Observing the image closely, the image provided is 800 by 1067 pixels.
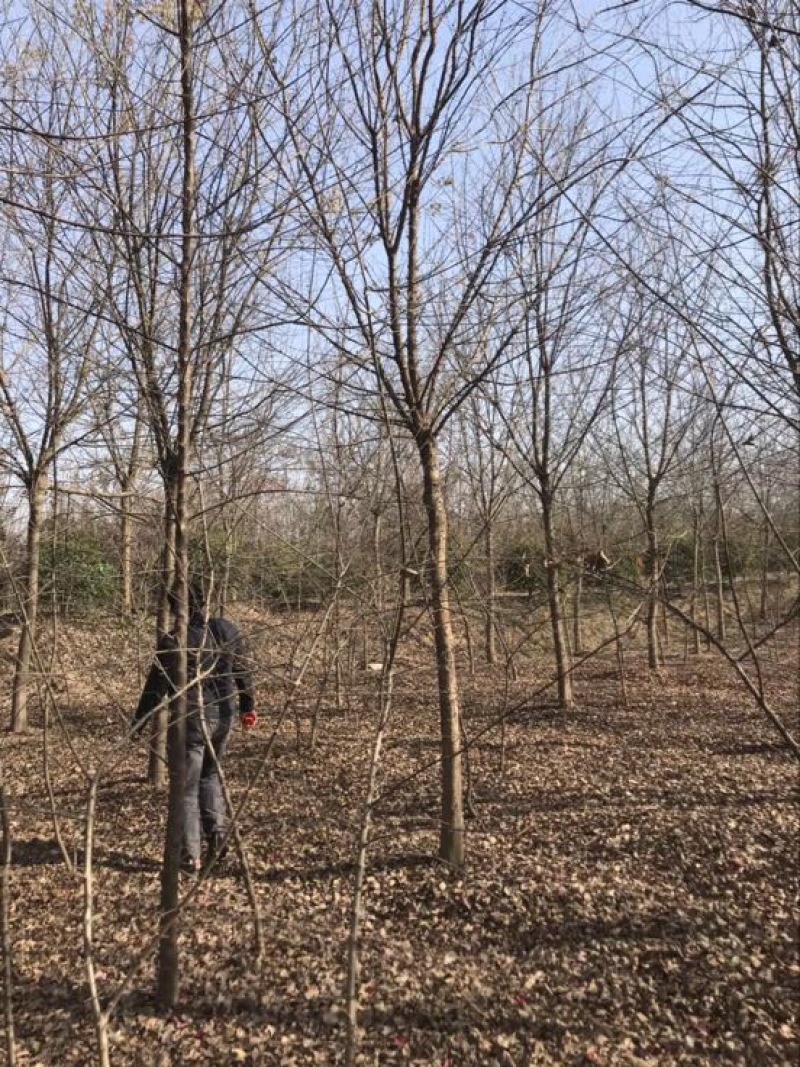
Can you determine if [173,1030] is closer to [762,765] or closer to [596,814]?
[596,814]

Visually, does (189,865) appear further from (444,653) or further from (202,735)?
(444,653)

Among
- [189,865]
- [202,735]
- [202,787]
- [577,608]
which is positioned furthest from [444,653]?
[577,608]

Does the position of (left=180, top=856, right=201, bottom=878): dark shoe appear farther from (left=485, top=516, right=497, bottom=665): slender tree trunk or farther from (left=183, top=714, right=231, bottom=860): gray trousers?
(left=485, top=516, right=497, bottom=665): slender tree trunk

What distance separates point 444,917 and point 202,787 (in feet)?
5.51

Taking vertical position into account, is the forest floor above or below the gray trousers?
below

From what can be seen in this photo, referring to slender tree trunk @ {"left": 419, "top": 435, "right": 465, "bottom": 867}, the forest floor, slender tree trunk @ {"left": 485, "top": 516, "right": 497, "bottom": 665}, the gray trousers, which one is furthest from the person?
slender tree trunk @ {"left": 485, "top": 516, "right": 497, "bottom": 665}

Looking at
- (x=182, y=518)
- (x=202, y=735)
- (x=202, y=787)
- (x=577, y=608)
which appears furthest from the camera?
(x=577, y=608)

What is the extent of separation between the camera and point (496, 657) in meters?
13.3

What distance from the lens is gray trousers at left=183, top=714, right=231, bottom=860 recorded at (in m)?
4.23

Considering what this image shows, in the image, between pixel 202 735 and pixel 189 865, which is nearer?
pixel 202 735

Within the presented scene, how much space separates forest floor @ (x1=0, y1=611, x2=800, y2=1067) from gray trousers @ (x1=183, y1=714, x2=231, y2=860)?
28 centimetres

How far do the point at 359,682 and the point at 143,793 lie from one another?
5.16m

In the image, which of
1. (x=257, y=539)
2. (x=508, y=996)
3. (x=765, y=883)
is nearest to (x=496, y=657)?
(x=257, y=539)

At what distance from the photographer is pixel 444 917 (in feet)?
12.1
